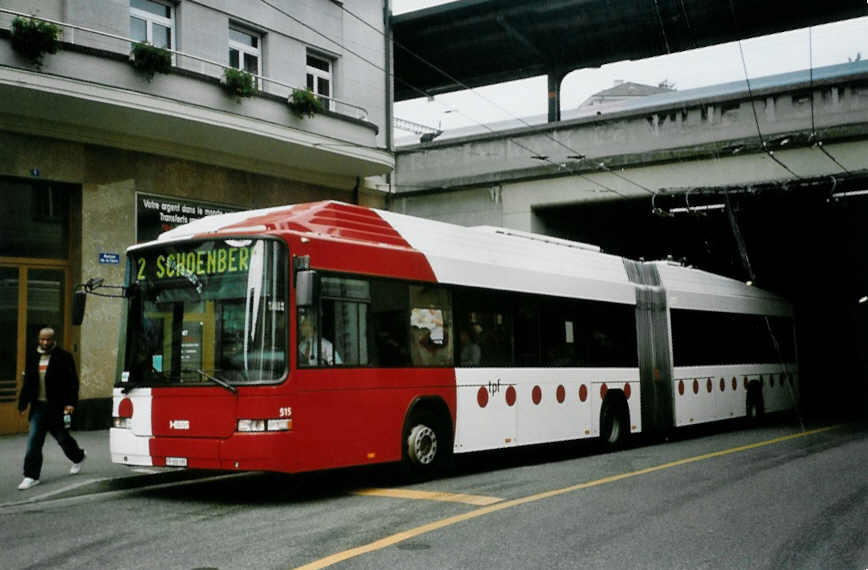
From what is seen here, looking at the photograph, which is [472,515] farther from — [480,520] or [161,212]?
[161,212]

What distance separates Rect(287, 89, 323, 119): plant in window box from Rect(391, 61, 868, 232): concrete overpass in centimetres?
507

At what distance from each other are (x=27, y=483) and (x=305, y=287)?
4.11 m

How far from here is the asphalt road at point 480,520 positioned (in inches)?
270

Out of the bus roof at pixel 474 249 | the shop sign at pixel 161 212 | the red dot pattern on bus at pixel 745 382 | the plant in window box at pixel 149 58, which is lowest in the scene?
the red dot pattern on bus at pixel 745 382

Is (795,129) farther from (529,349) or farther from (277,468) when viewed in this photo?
(277,468)

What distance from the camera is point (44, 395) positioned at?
10727 millimetres

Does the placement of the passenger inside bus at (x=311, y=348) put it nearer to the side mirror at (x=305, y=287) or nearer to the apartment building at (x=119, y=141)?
the side mirror at (x=305, y=287)

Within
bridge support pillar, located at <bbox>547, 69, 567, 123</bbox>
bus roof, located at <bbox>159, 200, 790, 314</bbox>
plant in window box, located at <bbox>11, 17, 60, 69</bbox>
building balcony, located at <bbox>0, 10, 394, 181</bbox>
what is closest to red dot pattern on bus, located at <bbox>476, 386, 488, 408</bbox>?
bus roof, located at <bbox>159, 200, 790, 314</bbox>

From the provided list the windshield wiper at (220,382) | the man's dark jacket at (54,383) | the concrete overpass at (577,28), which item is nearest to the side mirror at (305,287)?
the windshield wiper at (220,382)

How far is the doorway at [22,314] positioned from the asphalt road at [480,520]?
214 inches

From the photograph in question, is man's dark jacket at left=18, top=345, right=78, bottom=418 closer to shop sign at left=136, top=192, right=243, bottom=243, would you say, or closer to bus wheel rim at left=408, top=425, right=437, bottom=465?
bus wheel rim at left=408, top=425, right=437, bottom=465

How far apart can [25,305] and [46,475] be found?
5360mm

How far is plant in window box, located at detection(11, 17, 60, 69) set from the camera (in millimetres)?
14125

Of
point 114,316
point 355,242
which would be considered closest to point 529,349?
point 355,242
